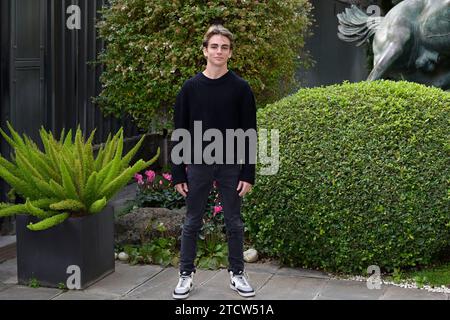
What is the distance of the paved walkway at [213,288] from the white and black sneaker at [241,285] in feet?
0.14

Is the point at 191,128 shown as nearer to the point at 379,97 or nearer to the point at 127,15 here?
the point at 379,97

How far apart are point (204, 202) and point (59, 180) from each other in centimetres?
110

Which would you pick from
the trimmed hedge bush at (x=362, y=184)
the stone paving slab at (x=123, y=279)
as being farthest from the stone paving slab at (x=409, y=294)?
the stone paving slab at (x=123, y=279)

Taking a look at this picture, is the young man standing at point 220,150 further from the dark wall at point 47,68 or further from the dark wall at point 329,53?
the dark wall at point 329,53

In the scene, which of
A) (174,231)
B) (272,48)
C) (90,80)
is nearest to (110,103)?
(90,80)

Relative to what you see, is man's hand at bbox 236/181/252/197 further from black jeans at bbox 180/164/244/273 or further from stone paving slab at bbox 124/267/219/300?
stone paving slab at bbox 124/267/219/300

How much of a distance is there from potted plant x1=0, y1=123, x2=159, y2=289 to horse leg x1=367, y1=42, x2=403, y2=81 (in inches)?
117

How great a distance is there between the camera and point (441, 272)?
5.37 metres

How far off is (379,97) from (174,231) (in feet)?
6.68

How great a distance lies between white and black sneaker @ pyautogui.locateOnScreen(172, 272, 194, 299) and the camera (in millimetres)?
4789

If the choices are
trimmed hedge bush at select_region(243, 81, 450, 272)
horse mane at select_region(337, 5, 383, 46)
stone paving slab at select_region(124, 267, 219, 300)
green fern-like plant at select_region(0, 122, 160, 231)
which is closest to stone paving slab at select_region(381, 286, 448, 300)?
trimmed hedge bush at select_region(243, 81, 450, 272)

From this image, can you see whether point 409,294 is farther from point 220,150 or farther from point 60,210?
point 60,210

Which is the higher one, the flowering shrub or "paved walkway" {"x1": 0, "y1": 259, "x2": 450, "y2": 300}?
the flowering shrub

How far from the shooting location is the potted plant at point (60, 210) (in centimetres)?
494
